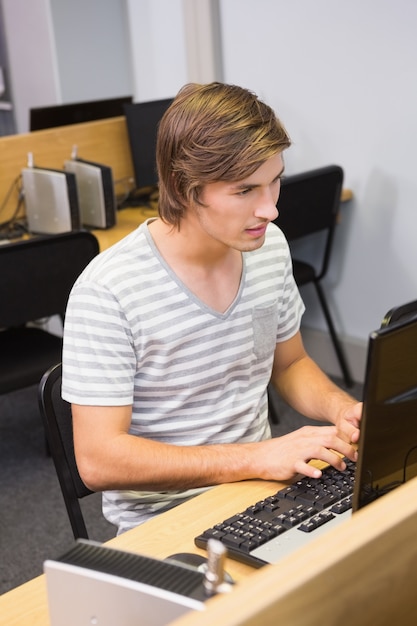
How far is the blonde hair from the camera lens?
4.45 ft

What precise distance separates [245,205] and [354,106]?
1899mm

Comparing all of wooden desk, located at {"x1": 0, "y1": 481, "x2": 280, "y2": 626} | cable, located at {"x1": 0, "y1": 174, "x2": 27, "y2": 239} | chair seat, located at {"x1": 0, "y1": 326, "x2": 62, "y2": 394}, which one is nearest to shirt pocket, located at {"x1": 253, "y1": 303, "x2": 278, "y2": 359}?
wooden desk, located at {"x1": 0, "y1": 481, "x2": 280, "y2": 626}

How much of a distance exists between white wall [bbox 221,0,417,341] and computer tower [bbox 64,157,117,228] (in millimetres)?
747

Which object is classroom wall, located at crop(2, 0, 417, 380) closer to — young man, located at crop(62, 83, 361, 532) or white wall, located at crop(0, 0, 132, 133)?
white wall, located at crop(0, 0, 132, 133)

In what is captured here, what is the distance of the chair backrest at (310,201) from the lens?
2957 millimetres

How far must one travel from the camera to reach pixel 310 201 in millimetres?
3041

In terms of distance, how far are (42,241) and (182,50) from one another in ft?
4.92

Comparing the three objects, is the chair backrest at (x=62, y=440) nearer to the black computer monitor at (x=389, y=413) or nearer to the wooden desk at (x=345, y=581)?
the black computer monitor at (x=389, y=413)

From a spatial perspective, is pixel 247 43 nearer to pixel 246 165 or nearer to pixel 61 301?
pixel 61 301

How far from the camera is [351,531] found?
0.69 metres

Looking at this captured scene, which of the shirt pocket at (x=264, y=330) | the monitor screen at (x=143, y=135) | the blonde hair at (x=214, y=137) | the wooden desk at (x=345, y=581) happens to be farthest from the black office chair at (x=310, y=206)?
the wooden desk at (x=345, y=581)

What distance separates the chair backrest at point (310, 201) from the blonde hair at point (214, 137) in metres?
1.49

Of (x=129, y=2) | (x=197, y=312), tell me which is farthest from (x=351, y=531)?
(x=129, y=2)

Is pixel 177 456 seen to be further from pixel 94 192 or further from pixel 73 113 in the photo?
pixel 73 113
